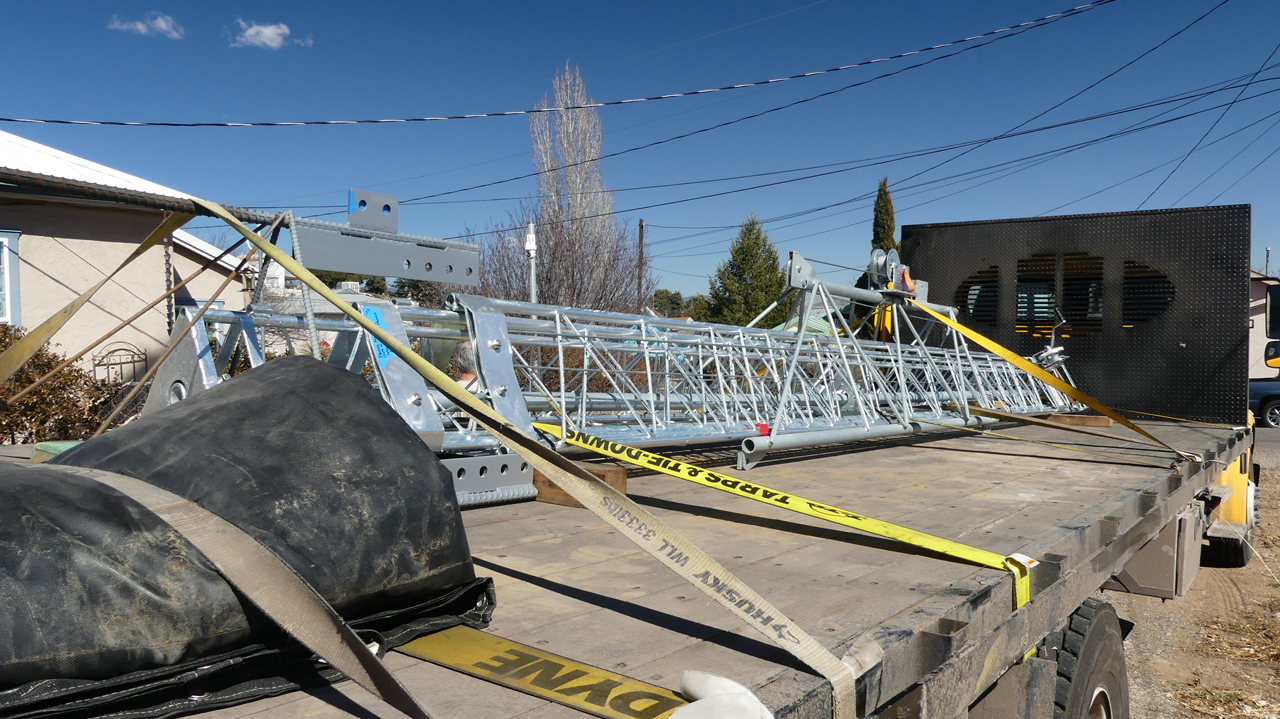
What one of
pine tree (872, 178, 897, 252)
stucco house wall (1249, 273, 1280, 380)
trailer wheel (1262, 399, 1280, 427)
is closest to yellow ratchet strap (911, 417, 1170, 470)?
trailer wheel (1262, 399, 1280, 427)

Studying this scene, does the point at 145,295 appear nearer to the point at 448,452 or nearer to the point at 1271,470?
the point at 448,452

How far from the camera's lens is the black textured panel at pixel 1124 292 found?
776 cm

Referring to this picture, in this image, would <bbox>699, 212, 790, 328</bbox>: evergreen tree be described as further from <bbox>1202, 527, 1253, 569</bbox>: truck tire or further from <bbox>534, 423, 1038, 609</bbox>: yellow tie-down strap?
<bbox>534, 423, 1038, 609</bbox>: yellow tie-down strap

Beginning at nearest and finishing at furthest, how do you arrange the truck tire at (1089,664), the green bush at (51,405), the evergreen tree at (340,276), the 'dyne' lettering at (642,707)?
the 'dyne' lettering at (642,707) → the truck tire at (1089,664) → the evergreen tree at (340,276) → the green bush at (51,405)

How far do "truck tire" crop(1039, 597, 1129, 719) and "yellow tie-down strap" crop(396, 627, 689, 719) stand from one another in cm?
191

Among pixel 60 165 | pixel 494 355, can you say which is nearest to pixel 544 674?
pixel 494 355

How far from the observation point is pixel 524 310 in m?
4.24

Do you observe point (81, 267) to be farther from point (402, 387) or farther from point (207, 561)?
point (207, 561)

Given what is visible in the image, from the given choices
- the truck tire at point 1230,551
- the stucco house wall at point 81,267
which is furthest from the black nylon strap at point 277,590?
the stucco house wall at point 81,267

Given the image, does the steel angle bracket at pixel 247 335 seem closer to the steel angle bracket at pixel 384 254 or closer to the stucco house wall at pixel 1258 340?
the steel angle bracket at pixel 384 254

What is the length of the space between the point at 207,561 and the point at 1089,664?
302 centimetres

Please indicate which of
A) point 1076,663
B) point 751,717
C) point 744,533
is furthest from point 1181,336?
point 751,717

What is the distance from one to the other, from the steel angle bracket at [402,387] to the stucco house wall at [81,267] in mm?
9548

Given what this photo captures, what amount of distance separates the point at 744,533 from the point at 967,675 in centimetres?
111
